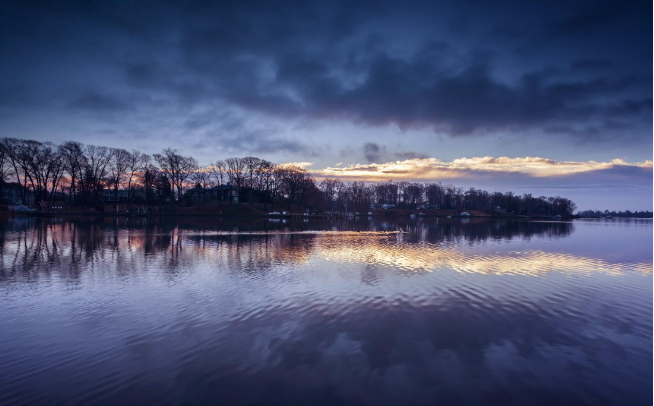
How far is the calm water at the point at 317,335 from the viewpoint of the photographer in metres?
6.35

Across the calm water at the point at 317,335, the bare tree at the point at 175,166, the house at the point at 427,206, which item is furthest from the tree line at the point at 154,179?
the calm water at the point at 317,335

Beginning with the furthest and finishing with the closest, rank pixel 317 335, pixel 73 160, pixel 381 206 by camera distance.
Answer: pixel 381 206 < pixel 73 160 < pixel 317 335

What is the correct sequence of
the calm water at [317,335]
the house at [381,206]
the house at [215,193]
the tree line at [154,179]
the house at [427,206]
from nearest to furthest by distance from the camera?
1. the calm water at [317,335]
2. the tree line at [154,179]
3. the house at [215,193]
4. the house at [381,206]
5. the house at [427,206]

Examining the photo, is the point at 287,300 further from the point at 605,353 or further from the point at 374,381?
the point at 605,353

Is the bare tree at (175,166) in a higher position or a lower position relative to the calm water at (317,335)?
higher

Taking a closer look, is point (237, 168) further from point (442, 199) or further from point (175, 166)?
point (442, 199)

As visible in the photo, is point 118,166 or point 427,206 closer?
point 118,166

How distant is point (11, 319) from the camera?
9.40 metres

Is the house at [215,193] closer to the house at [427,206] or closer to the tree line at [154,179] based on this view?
the tree line at [154,179]

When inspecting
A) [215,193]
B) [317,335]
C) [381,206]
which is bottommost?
[317,335]

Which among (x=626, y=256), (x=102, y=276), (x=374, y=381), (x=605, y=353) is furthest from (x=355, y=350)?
(x=626, y=256)

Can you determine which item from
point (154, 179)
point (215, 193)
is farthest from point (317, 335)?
point (215, 193)

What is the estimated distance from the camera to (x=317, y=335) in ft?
29.0

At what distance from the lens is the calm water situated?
635cm
